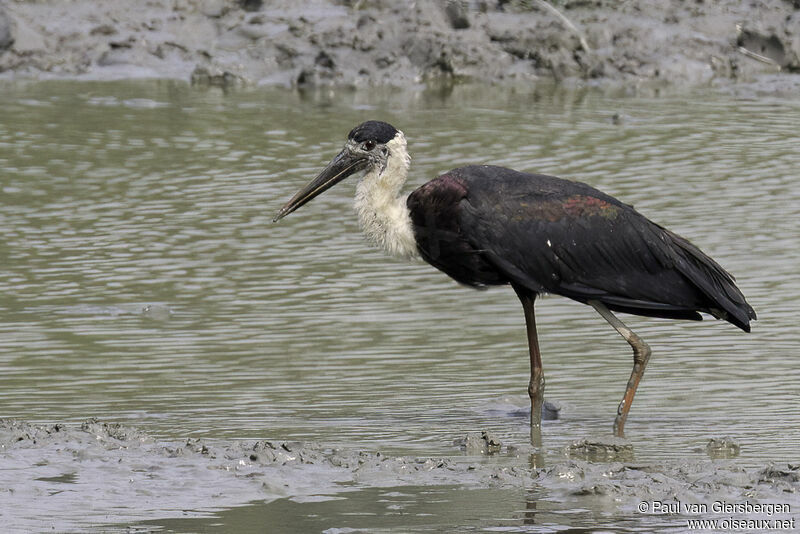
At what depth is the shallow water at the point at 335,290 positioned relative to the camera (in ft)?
22.4

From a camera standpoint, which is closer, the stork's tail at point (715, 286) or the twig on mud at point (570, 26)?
the stork's tail at point (715, 286)

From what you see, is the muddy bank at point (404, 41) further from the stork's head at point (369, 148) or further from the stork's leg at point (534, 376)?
the stork's leg at point (534, 376)

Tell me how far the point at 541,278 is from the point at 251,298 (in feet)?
7.70

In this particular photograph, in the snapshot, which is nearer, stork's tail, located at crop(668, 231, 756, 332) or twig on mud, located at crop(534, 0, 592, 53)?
stork's tail, located at crop(668, 231, 756, 332)

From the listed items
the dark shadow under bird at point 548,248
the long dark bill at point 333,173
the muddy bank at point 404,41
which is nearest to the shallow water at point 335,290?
the dark shadow under bird at point 548,248

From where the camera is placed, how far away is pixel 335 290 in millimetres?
→ 8828

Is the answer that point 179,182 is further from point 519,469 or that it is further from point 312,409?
point 519,469

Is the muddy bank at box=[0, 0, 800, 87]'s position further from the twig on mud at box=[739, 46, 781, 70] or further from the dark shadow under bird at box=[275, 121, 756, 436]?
the dark shadow under bird at box=[275, 121, 756, 436]

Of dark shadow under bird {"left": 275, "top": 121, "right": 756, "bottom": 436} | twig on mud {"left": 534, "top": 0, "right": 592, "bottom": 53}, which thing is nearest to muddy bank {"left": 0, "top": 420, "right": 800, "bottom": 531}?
dark shadow under bird {"left": 275, "top": 121, "right": 756, "bottom": 436}

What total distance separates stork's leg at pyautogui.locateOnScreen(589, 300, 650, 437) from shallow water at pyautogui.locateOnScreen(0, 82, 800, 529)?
0.10 meters

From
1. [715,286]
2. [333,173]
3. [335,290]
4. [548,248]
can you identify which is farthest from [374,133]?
[335,290]

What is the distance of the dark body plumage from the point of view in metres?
6.71

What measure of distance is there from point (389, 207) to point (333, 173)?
44 centimetres

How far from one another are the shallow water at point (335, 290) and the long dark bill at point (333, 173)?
→ 0.76 meters
